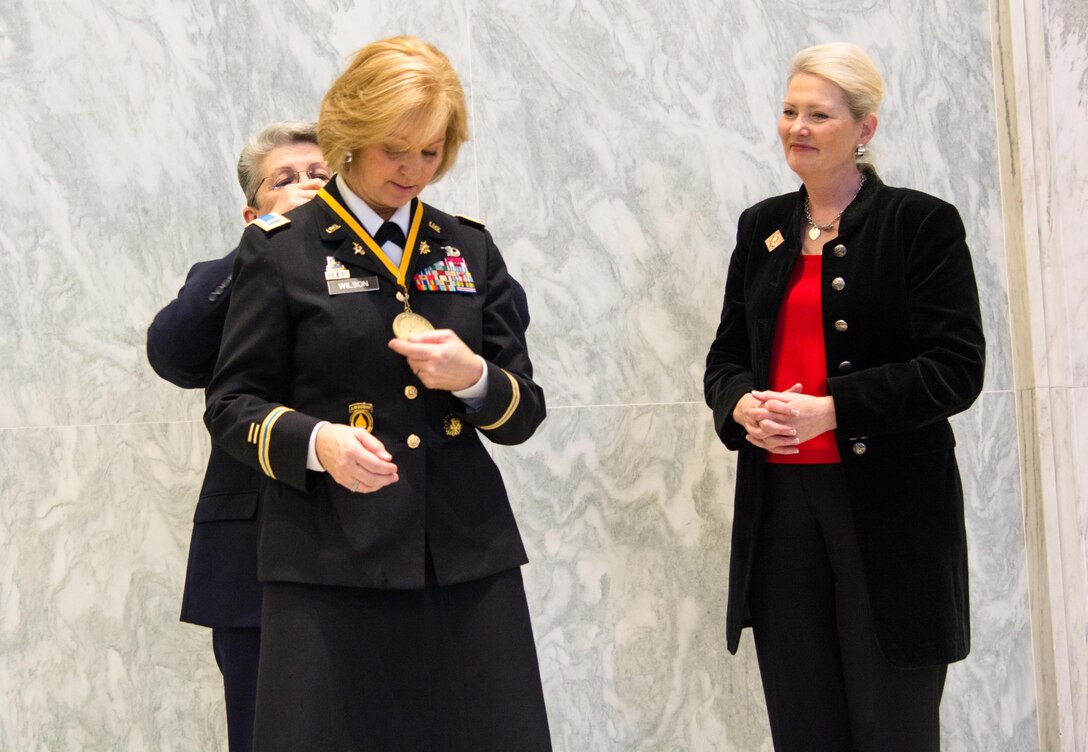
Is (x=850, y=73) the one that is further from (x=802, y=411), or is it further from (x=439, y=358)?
(x=439, y=358)

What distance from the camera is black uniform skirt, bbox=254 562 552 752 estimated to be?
176cm

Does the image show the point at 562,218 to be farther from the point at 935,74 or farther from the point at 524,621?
the point at 524,621

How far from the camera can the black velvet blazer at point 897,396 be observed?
228 cm

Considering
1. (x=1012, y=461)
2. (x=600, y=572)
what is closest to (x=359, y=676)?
(x=600, y=572)

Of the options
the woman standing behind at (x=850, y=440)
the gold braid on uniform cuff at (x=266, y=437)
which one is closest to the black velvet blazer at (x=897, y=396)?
the woman standing behind at (x=850, y=440)

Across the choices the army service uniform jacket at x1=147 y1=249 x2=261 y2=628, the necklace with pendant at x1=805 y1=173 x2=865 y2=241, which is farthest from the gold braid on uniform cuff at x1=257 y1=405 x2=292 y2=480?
the necklace with pendant at x1=805 y1=173 x2=865 y2=241

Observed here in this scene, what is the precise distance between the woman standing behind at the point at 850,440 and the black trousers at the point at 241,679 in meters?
0.98

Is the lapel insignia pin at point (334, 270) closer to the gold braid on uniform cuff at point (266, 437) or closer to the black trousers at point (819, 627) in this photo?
the gold braid on uniform cuff at point (266, 437)

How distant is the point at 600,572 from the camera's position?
10.8 feet

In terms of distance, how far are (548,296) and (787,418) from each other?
114 cm

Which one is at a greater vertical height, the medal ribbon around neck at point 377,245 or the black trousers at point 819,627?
the medal ribbon around neck at point 377,245

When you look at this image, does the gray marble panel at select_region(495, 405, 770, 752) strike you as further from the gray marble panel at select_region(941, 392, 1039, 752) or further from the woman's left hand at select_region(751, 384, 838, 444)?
the woman's left hand at select_region(751, 384, 838, 444)

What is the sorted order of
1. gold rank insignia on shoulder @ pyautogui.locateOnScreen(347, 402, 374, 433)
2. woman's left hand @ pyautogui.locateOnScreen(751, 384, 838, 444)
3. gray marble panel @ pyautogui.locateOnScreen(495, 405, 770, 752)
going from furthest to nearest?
gray marble panel @ pyautogui.locateOnScreen(495, 405, 770, 752) → woman's left hand @ pyautogui.locateOnScreen(751, 384, 838, 444) → gold rank insignia on shoulder @ pyautogui.locateOnScreen(347, 402, 374, 433)

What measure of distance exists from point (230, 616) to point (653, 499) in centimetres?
138
